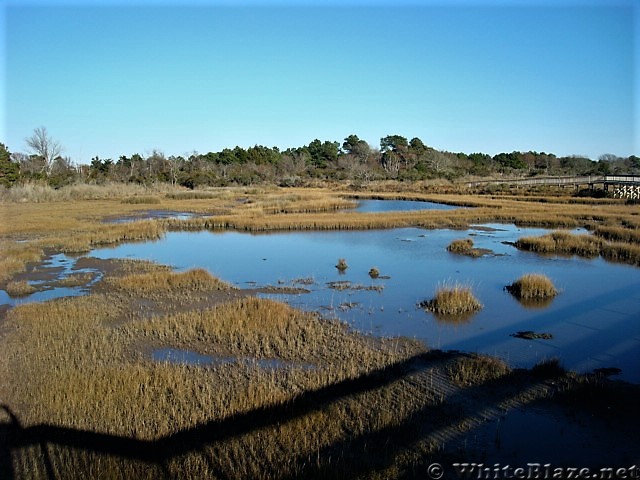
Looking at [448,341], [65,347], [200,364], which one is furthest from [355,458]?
[65,347]

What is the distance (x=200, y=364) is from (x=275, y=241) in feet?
57.4

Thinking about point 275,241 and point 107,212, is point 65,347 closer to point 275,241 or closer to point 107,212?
point 275,241

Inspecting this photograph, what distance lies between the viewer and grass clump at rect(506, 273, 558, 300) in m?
14.8

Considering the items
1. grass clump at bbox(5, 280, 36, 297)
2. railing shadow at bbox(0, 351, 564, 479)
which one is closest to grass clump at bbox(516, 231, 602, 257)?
railing shadow at bbox(0, 351, 564, 479)

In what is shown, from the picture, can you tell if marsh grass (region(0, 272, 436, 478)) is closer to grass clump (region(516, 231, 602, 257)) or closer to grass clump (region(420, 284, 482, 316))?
grass clump (region(420, 284, 482, 316))

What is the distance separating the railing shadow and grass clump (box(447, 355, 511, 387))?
1.31 metres

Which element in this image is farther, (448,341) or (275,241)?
(275,241)

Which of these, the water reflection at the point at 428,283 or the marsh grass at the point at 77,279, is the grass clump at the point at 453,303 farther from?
the marsh grass at the point at 77,279

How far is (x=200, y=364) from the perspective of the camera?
9500mm

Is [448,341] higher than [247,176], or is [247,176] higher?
[247,176]

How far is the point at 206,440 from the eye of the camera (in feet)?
21.5

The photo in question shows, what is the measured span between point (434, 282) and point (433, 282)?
0.11 ft

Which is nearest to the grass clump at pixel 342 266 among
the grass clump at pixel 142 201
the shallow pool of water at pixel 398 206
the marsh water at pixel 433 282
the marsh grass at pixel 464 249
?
the marsh water at pixel 433 282

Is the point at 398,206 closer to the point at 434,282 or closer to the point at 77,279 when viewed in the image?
the point at 434,282
